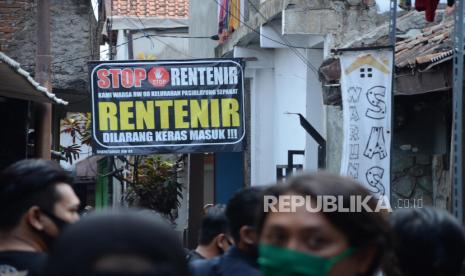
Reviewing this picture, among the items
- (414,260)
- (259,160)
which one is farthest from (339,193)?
(259,160)

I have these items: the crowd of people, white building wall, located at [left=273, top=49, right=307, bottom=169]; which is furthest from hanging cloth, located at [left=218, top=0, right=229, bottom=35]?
the crowd of people

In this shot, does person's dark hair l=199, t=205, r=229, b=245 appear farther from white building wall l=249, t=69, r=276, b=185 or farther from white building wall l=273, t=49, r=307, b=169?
white building wall l=249, t=69, r=276, b=185

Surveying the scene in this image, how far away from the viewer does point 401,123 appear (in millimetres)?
11445

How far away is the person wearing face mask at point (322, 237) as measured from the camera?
2.68m

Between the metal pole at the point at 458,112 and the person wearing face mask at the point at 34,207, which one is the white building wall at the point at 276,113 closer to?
the metal pole at the point at 458,112

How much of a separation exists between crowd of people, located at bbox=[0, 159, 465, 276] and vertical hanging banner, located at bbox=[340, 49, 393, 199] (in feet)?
16.5

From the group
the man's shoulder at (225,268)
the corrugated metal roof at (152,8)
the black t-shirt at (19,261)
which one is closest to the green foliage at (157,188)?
the corrugated metal roof at (152,8)

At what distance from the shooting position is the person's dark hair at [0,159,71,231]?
3.74 meters

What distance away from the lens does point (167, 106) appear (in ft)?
44.8

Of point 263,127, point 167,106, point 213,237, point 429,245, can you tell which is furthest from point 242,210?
point 263,127

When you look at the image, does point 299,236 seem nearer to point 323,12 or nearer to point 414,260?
point 414,260

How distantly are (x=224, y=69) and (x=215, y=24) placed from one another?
37.8 feet

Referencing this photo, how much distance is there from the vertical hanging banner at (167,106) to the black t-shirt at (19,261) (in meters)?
9.74

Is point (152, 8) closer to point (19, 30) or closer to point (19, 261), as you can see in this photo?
point (19, 30)
